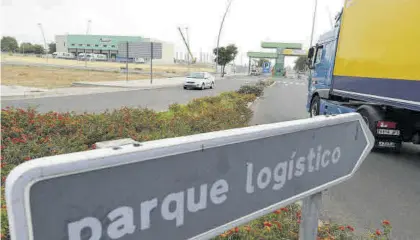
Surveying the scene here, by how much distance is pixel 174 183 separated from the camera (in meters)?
1.13

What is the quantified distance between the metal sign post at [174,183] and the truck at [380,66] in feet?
15.1

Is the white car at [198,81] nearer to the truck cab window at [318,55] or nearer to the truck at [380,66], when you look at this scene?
the truck cab window at [318,55]

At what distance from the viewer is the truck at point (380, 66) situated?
5438 mm

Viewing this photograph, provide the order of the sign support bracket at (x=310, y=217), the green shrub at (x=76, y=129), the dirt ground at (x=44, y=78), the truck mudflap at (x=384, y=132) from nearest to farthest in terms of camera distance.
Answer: the sign support bracket at (x=310, y=217) < the green shrub at (x=76, y=129) < the truck mudflap at (x=384, y=132) < the dirt ground at (x=44, y=78)

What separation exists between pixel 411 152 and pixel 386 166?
1.72 meters

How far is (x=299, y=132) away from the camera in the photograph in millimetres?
1642

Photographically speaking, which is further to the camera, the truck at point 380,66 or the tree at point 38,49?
the tree at point 38,49

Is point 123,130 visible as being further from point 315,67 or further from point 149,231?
point 315,67

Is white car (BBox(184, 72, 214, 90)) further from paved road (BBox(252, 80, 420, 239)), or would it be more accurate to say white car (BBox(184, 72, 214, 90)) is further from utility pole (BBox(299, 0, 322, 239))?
utility pole (BBox(299, 0, 322, 239))

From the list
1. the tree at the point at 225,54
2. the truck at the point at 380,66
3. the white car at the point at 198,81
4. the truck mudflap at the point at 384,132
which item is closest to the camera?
the truck at the point at 380,66

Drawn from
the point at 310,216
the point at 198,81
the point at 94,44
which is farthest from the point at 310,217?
the point at 94,44

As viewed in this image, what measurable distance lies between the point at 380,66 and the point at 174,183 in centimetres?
624

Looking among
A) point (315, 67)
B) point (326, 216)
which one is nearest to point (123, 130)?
point (326, 216)

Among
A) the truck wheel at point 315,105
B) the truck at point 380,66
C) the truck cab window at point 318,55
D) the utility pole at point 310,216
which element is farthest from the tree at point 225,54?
the utility pole at point 310,216
